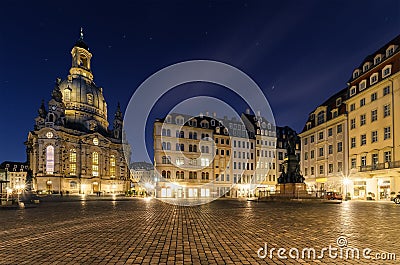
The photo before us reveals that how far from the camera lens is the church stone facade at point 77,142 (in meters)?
93.1

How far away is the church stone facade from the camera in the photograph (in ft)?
305

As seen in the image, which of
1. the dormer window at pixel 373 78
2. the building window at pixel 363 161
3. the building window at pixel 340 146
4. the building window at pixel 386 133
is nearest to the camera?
the building window at pixel 386 133

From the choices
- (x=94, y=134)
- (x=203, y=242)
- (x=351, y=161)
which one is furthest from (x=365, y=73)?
(x=94, y=134)

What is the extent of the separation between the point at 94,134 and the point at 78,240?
107 metres

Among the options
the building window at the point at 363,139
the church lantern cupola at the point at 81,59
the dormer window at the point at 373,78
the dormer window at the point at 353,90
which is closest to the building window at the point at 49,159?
the church lantern cupola at the point at 81,59

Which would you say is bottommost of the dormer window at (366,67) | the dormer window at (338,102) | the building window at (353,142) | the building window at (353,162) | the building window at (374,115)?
the building window at (353,162)

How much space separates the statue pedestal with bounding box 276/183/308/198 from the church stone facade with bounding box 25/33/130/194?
74218 mm

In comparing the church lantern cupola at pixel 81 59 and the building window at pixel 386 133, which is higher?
the church lantern cupola at pixel 81 59

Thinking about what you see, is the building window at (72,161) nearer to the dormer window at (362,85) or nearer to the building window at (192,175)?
the building window at (192,175)

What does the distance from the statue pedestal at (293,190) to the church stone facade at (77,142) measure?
74218mm

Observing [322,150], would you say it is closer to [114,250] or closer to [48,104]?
[114,250]

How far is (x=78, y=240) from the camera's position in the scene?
8.20 m

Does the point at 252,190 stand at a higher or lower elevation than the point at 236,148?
lower

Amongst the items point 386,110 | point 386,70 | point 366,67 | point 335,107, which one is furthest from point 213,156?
point 386,70
